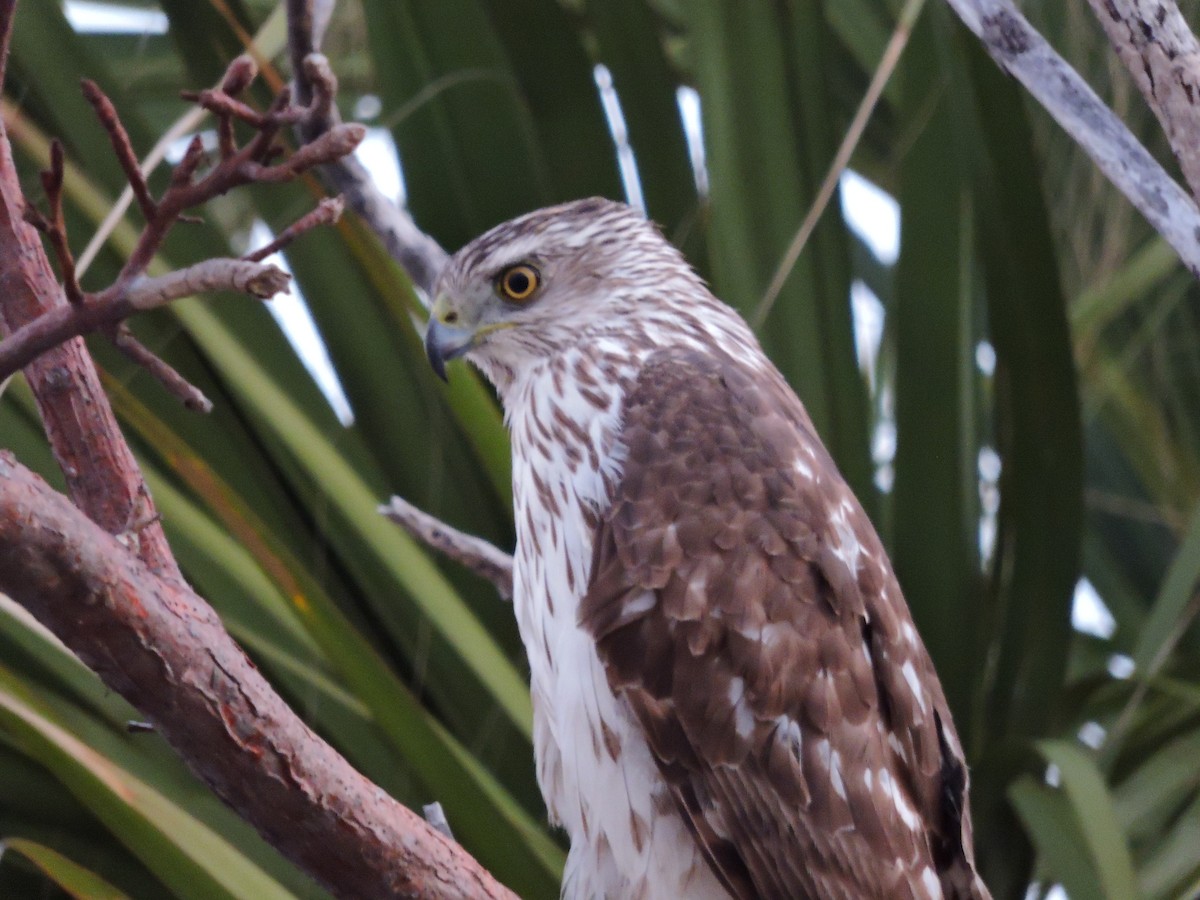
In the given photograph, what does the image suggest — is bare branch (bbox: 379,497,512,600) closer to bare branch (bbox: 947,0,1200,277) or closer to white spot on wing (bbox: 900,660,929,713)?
white spot on wing (bbox: 900,660,929,713)

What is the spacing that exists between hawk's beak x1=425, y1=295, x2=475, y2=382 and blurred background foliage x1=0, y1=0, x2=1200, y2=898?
8 centimetres

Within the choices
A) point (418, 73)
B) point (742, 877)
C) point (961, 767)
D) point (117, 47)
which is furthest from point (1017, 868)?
point (117, 47)

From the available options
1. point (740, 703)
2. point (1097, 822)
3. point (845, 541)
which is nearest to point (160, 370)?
point (740, 703)

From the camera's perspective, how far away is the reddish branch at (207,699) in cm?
135

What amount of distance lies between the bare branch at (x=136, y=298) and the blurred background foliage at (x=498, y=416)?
1409 mm

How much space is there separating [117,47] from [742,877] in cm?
329

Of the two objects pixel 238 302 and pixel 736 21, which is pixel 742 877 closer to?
pixel 238 302

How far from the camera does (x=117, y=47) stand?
4289 mm

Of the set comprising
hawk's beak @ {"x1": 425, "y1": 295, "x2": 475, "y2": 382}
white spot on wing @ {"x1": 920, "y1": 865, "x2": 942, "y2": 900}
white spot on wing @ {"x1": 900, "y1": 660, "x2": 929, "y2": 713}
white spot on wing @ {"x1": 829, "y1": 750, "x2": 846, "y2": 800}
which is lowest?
white spot on wing @ {"x1": 920, "y1": 865, "x2": 942, "y2": 900}

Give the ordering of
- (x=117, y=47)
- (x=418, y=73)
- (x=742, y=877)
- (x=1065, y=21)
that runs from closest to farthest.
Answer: (x=742, y=877) < (x=418, y=73) < (x=1065, y=21) < (x=117, y=47)

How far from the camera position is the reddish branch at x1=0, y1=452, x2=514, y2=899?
1354mm

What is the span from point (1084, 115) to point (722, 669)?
94cm

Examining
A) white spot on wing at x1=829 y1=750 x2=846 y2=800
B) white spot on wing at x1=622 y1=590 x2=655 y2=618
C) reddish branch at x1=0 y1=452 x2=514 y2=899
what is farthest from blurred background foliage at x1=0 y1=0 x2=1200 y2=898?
reddish branch at x1=0 y1=452 x2=514 y2=899

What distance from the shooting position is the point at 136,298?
114 centimetres
